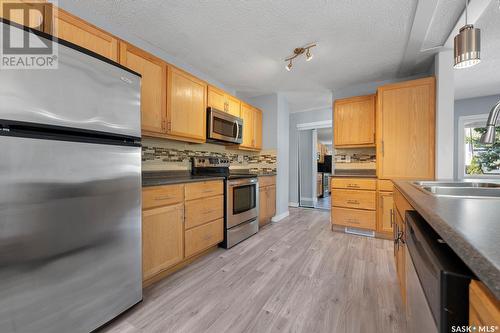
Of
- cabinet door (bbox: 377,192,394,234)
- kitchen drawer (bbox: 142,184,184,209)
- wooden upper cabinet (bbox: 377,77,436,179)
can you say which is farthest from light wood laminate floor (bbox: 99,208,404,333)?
wooden upper cabinet (bbox: 377,77,436,179)

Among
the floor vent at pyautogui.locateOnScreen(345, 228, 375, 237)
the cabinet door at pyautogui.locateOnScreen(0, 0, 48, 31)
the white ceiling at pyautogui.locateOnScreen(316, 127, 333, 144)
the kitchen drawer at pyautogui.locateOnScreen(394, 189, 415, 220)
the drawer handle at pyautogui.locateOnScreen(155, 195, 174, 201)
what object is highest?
the white ceiling at pyautogui.locateOnScreen(316, 127, 333, 144)

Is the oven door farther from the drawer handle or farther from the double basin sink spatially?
the double basin sink

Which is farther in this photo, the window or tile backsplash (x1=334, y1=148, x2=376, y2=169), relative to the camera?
the window

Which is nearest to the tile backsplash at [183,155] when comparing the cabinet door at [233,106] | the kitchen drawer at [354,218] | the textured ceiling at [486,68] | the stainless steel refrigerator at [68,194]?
the cabinet door at [233,106]

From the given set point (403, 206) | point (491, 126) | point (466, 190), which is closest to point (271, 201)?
point (403, 206)

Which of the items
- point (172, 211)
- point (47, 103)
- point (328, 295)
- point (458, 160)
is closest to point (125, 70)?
point (47, 103)

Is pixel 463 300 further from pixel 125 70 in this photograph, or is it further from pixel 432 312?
pixel 125 70

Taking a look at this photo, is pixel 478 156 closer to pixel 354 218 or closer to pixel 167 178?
pixel 354 218

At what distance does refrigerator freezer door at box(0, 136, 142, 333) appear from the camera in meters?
0.92

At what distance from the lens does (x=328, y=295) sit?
5.26 feet

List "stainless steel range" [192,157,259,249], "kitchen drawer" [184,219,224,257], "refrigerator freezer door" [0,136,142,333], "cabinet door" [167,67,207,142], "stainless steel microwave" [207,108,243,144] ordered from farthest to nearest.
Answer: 1. "stainless steel microwave" [207,108,243,144]
2. "stainless steel range" [192,157,259,249]
3. "cabinet door" [167,67,207,142]
4. "kitchen drawer" [184,219,224,257]
5. "refrigerator freezer door" [0,136,142,333]

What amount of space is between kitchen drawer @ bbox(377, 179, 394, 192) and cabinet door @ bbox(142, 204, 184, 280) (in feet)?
8.25

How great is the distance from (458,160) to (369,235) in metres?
2.78

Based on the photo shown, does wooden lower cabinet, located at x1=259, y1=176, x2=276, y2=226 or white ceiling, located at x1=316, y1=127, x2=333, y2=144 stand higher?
white ceiling, located at x1=316, y1=127, x2=333, y2=144
